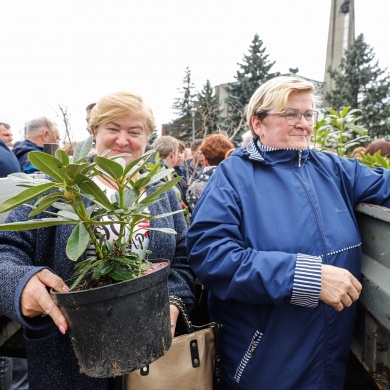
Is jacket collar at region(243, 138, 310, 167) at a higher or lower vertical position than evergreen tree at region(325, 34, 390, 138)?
lower

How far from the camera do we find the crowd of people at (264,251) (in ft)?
4.50

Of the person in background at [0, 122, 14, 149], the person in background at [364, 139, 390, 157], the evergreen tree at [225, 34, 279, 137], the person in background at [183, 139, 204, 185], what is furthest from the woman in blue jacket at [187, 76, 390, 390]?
the evergreen tree at [225, 34, 279, 137]

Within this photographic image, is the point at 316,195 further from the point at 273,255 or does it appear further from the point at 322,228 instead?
the point at 273,255

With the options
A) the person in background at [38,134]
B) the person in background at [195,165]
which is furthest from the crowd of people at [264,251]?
the person in background at [38,134]

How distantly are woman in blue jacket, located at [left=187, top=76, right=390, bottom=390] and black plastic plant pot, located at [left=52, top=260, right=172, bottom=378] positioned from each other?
424 mm

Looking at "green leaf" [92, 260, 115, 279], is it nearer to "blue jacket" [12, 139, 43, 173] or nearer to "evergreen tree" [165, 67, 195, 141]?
"blue jacket" [12, 139, 43, 173]

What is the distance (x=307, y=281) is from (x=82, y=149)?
88 centimetres

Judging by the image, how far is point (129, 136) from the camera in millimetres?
1729

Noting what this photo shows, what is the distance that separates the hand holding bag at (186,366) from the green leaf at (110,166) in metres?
0.71

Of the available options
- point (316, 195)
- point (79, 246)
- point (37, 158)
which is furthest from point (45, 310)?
point (316, 195)

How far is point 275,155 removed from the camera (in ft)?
5.57

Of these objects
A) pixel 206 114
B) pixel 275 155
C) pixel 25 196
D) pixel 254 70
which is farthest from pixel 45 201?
pixel 254 70

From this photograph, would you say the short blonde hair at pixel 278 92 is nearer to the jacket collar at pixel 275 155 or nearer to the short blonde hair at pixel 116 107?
the jacket collar at pixel 275 155

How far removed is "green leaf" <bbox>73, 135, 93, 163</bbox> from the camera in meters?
1.08
